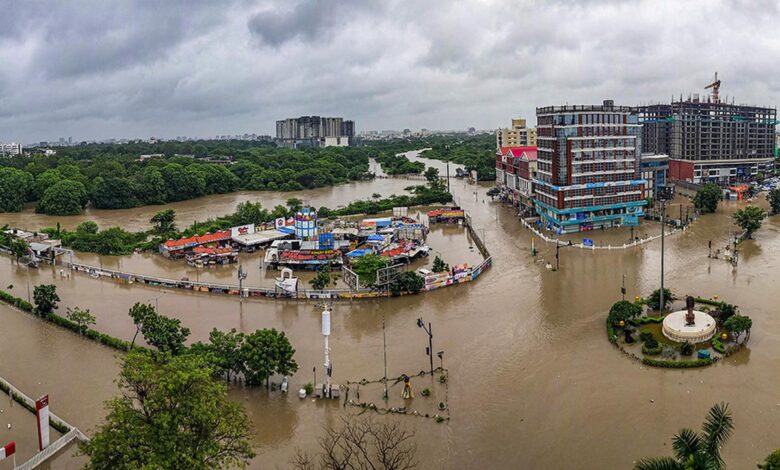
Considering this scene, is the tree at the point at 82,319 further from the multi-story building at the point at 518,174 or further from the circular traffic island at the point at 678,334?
the multi-story building at the point at 518,174

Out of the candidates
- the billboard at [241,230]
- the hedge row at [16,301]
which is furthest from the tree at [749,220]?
the hedge row at [16,301]

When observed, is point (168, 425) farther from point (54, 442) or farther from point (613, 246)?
point (613, 246)

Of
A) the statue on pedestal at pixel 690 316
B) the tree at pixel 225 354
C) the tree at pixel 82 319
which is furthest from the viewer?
the tree at pixel 82 319

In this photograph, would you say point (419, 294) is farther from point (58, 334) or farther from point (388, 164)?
point (388, 164)

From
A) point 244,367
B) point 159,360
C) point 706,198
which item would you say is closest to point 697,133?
point 706,198

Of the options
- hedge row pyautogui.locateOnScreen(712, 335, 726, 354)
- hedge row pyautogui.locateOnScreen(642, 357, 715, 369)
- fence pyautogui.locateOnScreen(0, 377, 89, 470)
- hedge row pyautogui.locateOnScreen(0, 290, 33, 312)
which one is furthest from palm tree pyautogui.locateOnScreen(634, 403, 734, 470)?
hedge row pyautogui.locateOnScreen(0, 290, 33, 312)

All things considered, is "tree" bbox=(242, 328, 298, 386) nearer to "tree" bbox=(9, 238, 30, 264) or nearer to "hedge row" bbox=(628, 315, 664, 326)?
"hedge row" bbox=(628, 315, 664, 326)

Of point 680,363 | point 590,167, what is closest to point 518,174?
point 590,167

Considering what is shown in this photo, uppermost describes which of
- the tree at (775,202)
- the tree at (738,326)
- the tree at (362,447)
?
the tree at (775,202)
